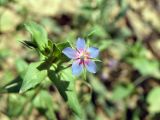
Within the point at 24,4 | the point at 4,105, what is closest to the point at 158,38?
the point at 24,4

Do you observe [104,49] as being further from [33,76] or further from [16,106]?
[33,76]

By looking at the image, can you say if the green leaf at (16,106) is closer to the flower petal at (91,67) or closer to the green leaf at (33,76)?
the green leaf at (33,76)

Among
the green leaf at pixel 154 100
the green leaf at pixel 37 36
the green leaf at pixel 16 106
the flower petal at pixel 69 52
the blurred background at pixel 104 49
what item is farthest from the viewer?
the green leaf at pixel 154 100

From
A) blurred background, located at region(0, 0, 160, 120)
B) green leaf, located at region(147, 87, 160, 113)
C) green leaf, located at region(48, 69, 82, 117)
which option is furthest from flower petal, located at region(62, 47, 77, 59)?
green leaf, located at region(147, 87, 160, 113)

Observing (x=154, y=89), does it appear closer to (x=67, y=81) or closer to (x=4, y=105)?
(x=4, y=105)

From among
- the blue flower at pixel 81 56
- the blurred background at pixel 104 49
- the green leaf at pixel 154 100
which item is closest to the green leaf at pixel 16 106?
the blurred background at pixel 104 49

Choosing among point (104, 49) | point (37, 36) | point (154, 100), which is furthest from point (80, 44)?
point (154, 100)

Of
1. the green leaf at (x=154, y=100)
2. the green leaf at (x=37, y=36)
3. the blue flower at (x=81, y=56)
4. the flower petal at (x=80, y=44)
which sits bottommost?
the green leaf at (x=154, y=100)

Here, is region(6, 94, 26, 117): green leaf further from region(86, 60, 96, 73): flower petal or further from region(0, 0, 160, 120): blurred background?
region(86, 60, 96, 73): flower petal
